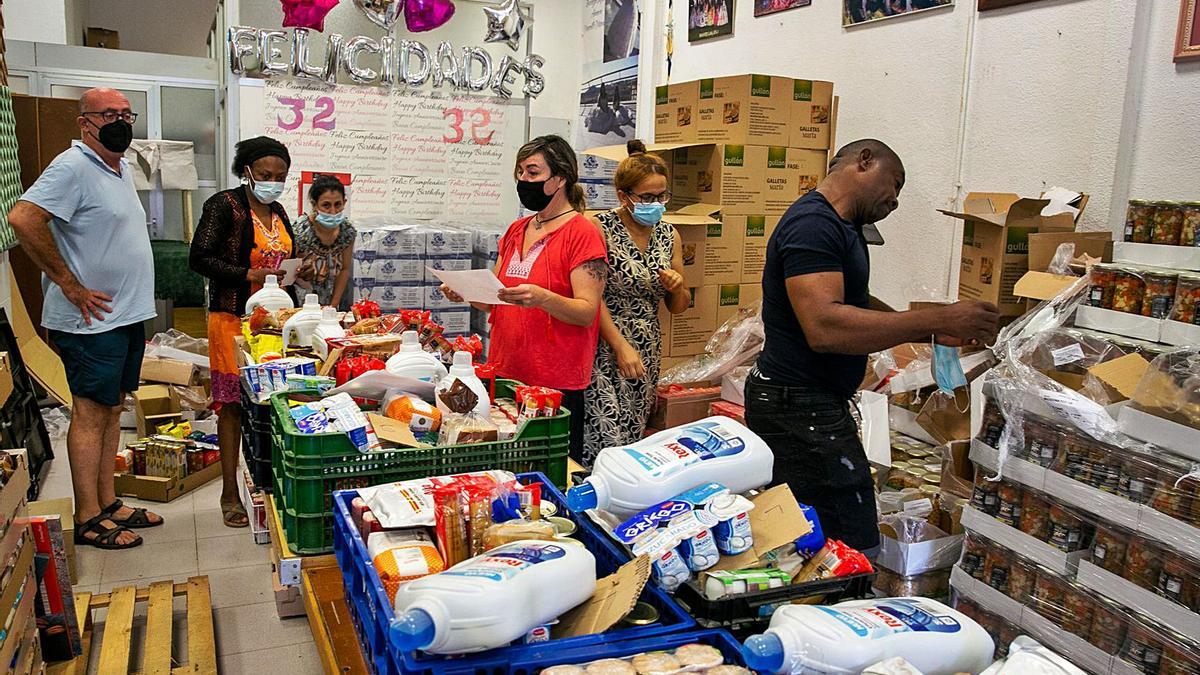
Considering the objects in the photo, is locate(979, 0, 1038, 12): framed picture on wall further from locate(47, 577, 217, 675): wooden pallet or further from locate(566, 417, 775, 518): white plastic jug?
locate(47, 577, 217, 675): wooden pallet

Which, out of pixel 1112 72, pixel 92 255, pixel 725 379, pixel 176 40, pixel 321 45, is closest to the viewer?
pixel 1112 72

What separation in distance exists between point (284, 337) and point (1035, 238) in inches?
96.7

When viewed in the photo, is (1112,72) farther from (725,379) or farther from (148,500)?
(148,500)

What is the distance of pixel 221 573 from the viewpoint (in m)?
3.56

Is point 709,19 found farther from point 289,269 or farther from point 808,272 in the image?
point 808,272

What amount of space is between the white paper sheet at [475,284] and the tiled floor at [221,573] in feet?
4.17

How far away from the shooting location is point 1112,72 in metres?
3.11

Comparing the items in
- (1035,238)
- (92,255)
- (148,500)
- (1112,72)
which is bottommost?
(148,500)

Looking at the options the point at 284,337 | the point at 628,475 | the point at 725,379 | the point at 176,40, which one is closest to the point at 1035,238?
Answer: the point at 725,379

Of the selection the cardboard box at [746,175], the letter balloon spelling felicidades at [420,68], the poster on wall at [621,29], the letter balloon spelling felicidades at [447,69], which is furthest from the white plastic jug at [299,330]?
the poster on wall at [621,29]

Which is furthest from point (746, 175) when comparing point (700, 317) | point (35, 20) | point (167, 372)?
point (35, 20)

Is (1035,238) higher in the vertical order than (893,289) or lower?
higher

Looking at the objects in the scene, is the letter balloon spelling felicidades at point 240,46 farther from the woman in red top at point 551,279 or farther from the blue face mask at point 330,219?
the woman in red top at point 551,279

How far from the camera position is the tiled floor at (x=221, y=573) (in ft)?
9.62
